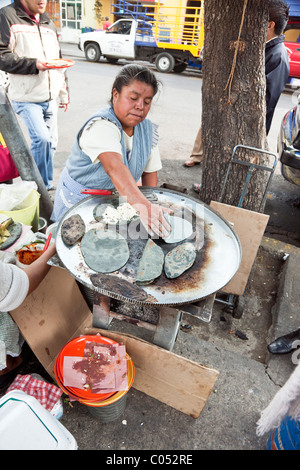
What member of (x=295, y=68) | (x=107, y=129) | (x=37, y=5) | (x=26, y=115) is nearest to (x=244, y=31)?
(x=107, y=129)

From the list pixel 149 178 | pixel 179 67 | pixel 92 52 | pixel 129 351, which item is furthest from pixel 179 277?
pixel 92 52

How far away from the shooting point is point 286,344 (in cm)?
218

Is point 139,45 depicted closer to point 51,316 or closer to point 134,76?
point 134,76

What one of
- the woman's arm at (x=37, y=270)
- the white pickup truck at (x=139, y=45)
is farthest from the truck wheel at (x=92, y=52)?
the woman's arm at (x=37, y=270)

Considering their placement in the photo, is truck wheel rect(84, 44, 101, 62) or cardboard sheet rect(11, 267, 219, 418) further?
truck wheel rect(84, 44, 101, 62)

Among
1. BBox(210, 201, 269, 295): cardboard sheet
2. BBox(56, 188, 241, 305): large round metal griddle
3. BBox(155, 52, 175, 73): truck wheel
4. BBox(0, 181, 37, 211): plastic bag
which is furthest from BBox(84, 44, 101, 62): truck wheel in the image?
BBox(56, 188, 241, 305): large round metal griddle

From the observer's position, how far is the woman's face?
1862mm

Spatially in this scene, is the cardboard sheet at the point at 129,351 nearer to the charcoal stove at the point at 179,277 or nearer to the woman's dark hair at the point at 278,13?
the charcoal stove at the point at 179,277

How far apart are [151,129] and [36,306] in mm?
1491

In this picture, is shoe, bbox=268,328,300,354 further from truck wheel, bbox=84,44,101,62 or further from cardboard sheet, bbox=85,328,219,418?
truck wheel, bbox=84,44,101,62

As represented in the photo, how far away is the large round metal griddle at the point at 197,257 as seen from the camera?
1.43 meters

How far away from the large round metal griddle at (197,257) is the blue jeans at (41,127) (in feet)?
5.52

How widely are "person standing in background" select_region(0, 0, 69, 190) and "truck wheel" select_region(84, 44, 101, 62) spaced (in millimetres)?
11323

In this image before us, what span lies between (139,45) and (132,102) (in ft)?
39.9
